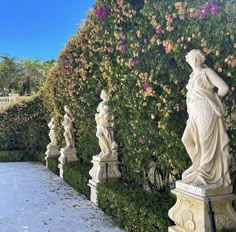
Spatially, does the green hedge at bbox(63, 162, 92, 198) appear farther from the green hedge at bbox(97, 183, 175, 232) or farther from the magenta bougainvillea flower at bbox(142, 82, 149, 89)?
the magenta bougainvillea flower at bbox(142, 82, 149, 89)

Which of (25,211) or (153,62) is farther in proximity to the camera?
(25,211)

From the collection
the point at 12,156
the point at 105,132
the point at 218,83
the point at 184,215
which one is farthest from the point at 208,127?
the point at 12,156

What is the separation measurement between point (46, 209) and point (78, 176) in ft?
4.89

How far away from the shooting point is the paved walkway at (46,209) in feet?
17.3

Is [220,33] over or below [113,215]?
over

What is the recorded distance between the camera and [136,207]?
457 centimetres

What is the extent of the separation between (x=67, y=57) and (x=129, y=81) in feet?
13.2

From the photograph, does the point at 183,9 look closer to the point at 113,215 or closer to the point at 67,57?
the point at 113,215

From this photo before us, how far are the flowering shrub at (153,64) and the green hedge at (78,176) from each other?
1251 millimetres

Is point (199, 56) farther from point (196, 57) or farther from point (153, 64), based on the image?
point (153, 64)

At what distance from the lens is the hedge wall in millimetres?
15562

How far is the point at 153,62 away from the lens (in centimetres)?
442

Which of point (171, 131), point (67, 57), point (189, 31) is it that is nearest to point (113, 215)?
point (171, 131)

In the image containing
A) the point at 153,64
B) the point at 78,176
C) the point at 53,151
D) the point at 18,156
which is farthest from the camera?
the point at 18,156
